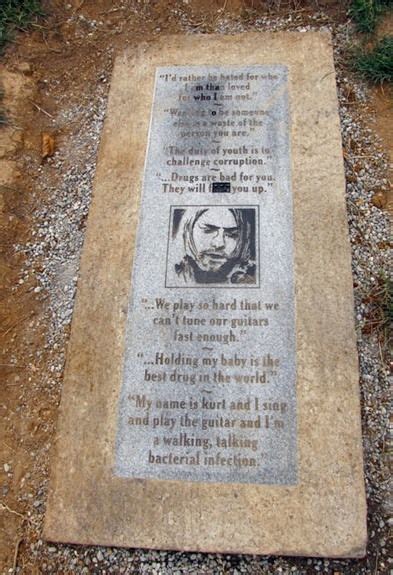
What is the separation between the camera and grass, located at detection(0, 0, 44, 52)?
5012 millimetres

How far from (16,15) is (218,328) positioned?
13.4ft

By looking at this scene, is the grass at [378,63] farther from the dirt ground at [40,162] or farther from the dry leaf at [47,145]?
the dry leaf at [47,145]

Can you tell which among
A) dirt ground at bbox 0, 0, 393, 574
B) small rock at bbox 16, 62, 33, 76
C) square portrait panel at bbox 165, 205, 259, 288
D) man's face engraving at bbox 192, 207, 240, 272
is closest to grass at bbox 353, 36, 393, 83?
dirt ground at bbox 0, 0, 393, 574

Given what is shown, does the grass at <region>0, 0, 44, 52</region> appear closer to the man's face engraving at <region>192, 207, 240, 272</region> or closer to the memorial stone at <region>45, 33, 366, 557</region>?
the memorial stone at <region>45, 33, 366, 557</region>

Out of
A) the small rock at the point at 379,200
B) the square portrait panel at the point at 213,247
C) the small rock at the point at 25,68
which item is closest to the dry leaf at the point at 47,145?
the small rock at the point at 25,68

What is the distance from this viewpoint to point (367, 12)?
15.5ft

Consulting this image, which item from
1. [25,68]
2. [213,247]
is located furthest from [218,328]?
[25,68]

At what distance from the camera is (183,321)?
3.40 metres

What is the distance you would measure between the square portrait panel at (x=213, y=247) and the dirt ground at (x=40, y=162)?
0.99 meters

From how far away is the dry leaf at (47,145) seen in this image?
453 centimetres

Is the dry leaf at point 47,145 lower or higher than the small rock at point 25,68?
lower

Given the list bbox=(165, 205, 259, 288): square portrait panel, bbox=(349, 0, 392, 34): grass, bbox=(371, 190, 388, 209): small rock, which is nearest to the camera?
bbox=(165, 205, 259, 288): square portrait panel

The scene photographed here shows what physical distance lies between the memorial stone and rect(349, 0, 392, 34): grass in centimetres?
79

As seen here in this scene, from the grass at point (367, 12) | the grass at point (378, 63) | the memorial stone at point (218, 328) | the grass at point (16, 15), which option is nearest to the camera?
the memorial stone at point (218, 328)
